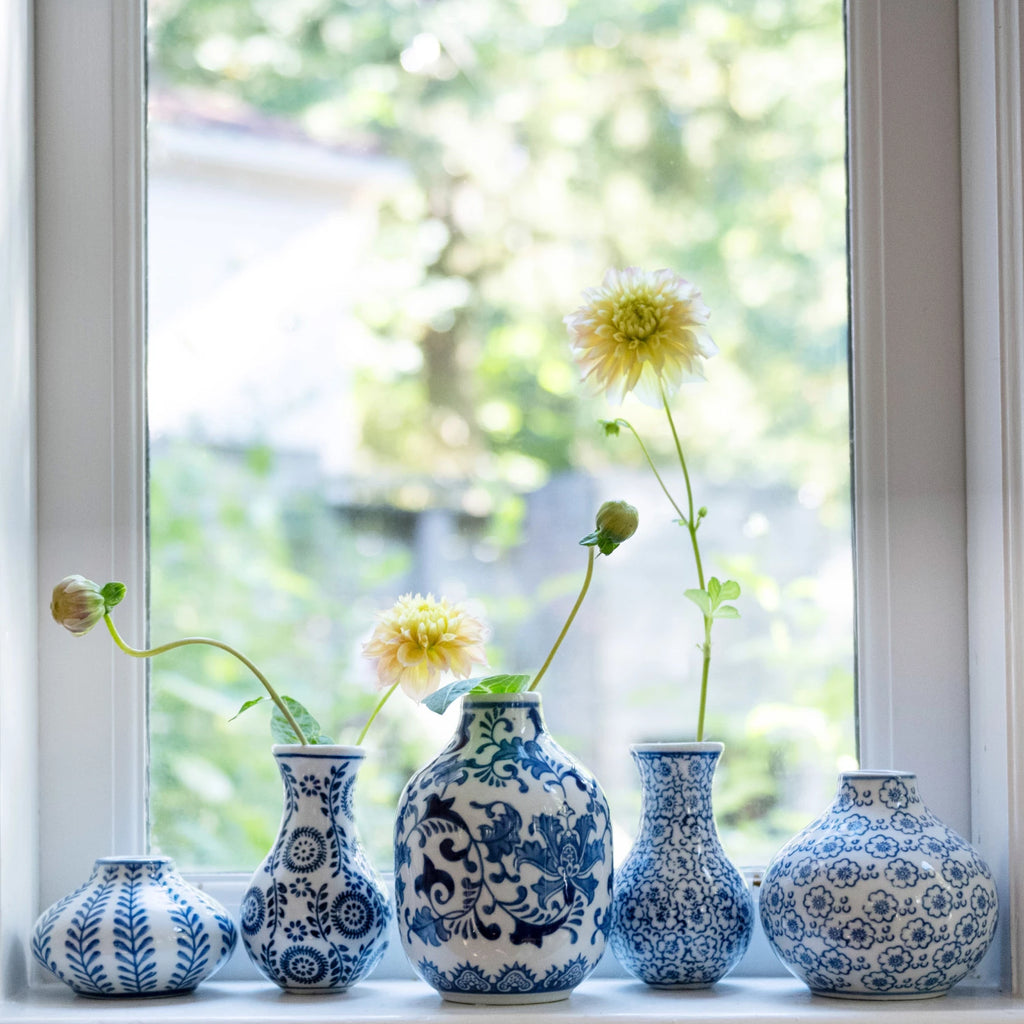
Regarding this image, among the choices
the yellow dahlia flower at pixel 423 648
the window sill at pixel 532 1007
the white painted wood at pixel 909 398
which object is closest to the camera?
the window sill at pixel 532 1007

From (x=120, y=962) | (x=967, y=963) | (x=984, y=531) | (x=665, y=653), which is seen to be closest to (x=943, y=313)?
(x=984, y=531)

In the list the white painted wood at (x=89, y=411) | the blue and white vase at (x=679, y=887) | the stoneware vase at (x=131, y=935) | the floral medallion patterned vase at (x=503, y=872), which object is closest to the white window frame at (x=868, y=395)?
the white painted wood at (x=89, y=411)

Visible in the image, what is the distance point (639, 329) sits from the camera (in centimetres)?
108

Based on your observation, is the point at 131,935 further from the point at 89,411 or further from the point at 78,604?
the point at 89,411

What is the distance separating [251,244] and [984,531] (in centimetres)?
71

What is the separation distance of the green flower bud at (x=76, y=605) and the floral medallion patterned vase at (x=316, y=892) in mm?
182

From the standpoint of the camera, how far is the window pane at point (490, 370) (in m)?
1.20

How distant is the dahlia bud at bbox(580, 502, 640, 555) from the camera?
1.03 m

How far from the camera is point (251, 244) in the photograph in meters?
1.23

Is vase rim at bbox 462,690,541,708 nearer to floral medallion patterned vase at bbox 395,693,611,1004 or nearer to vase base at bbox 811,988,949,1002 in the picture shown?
floral medallion patterned vase at bbox 395,693,611,1004

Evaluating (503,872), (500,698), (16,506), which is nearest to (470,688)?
(500,698)

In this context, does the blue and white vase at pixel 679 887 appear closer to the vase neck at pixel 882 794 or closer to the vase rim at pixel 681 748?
the vase rim at pixel 681 748

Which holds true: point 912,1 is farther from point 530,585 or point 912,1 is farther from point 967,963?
point 967,963

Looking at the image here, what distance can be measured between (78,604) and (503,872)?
14.6 inches
